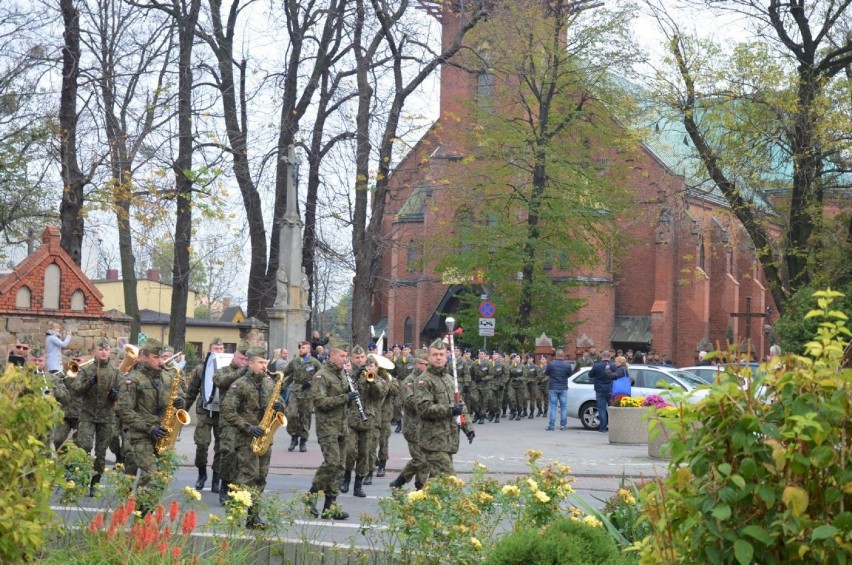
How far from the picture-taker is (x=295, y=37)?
102ft

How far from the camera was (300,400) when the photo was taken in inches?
792

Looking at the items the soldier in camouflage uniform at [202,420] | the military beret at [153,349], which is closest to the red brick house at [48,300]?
the soldier in camouflage uniform at [202,420]

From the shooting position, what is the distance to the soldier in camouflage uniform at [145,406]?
1209 cm

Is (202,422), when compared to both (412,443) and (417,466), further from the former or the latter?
(417,466)

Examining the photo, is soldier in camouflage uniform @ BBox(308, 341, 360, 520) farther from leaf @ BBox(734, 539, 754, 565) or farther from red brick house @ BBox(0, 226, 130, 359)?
red brick house @ BBox(0, 226, 130, 359)

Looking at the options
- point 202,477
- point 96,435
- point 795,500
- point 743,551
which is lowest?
point 202,477

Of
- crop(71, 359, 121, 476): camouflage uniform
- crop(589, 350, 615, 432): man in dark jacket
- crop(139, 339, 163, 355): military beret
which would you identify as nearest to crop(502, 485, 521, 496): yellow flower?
crop(139, 339, 163, 355): military beret

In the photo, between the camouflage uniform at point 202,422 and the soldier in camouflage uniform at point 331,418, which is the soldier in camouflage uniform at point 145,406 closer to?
the soldier in camouflage uniform at point 331,418

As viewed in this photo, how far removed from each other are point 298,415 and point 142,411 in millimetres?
7678

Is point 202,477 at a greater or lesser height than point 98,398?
lesser

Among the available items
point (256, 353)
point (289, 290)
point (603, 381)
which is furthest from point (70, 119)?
point (256, 353)

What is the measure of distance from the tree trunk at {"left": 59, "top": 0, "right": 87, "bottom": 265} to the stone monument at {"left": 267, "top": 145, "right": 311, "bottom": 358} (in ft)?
16.7

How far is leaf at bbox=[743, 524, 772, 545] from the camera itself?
363 centimetres

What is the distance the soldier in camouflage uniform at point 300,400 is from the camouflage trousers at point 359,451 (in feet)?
17.1
